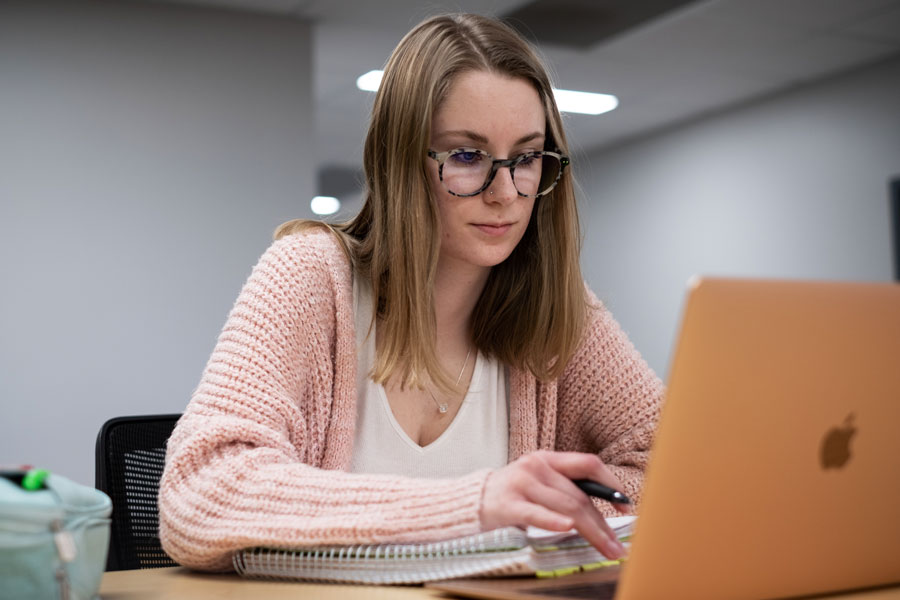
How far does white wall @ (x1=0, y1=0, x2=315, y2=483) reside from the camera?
385 cm

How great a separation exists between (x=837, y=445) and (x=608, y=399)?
0.79m

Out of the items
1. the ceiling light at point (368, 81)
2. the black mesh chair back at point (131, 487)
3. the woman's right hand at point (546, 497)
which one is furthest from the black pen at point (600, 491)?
the ceiling light at point (368, 81)

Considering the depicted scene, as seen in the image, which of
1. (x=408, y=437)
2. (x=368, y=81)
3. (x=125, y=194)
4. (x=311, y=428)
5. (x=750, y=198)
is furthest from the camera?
(x=750, y=198)

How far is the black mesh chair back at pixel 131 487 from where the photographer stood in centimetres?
130

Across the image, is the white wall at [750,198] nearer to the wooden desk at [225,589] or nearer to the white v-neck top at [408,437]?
the white v-neck top at [408,437]

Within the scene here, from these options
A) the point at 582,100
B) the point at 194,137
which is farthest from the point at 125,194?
the point at 582,100

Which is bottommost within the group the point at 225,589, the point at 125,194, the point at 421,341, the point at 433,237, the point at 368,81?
the point at 225,589

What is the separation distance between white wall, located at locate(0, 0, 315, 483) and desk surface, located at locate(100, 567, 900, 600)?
318cm

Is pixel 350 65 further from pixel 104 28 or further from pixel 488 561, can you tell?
pixel 488 561

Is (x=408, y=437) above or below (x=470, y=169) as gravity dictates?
below

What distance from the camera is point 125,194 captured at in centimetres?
404

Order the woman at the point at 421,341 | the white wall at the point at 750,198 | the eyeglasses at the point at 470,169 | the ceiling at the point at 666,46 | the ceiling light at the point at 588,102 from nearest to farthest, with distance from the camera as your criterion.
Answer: the woman at the point at 421,341
the eyeglasses at the point at 470,169
the ceiling at the point at 666,46
the white wall at the point at 750,198
the ceiling light at the point at 588,102

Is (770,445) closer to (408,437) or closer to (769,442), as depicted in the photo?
(769,442)

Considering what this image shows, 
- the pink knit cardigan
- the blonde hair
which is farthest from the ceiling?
the pink knit cardigan
